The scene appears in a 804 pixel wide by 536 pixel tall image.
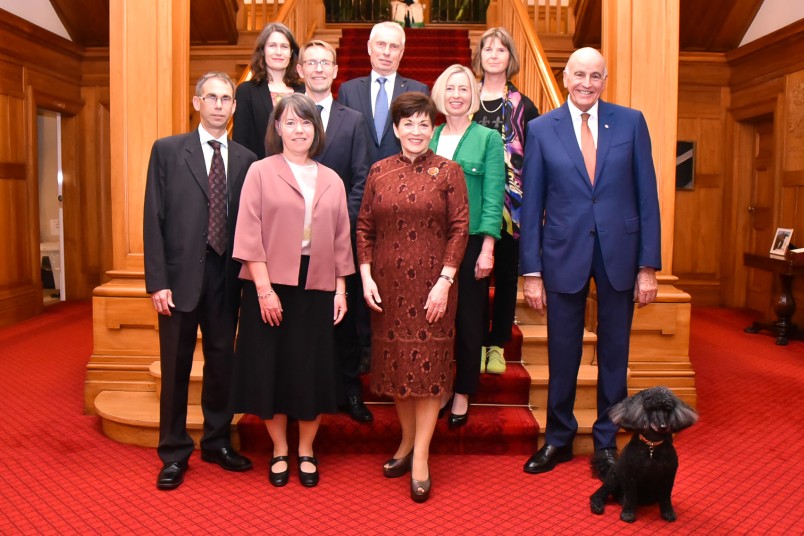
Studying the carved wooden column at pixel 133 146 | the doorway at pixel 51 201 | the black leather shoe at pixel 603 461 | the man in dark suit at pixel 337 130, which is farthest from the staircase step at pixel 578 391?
the doorway at pixel 51 201

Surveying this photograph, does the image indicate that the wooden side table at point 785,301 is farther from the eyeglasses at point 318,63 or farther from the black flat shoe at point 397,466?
the eyeglasses at point 318,63

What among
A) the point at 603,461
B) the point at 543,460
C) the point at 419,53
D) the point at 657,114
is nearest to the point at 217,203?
the point at 543,460

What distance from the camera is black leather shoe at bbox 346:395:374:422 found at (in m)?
3.69

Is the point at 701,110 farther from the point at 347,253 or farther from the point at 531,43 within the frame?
the point at 347,253

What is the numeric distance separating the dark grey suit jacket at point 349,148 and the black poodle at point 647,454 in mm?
1423

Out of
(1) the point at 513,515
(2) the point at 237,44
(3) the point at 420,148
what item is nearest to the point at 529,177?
(3) the point at 420,148

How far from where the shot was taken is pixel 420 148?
3084mm

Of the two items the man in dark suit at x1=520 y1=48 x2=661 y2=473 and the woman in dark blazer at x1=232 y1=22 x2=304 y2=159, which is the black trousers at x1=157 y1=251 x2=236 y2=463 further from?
the man in dark suit at x1=520 y1=48 x2=661 y2=473

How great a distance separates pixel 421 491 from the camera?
313cm

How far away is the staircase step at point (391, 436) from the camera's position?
3.70 metres

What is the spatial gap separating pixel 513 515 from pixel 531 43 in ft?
11.1

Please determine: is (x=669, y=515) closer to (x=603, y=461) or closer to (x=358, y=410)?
(x=603, y=461)

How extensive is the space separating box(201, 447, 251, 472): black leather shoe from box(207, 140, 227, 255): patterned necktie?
0.93 m

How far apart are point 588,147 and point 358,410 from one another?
161 centimetres
